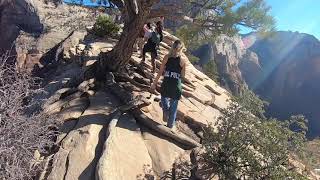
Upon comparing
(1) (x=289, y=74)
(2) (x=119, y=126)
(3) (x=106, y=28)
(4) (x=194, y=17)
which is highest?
(4) (x=194, y=17)

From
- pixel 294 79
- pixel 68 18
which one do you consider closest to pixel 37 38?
pixel 68 18

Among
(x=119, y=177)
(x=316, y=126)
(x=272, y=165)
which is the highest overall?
(x=272, y=165)

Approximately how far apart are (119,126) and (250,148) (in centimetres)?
232

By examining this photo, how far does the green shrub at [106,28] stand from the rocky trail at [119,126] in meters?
4.17

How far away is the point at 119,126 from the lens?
27.7ft

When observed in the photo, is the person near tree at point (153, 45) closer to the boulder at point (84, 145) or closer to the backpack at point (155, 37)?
the backpack at point (155, 37)

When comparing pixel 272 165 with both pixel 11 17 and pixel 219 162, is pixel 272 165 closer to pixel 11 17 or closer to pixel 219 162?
pixel 219 162

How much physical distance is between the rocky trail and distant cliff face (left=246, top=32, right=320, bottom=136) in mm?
42257

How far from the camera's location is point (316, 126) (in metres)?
49.1

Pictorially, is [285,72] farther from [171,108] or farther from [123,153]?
[123,153]

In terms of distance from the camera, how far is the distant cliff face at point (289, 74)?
54.8 metres

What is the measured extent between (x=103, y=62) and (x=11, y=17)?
1389cm

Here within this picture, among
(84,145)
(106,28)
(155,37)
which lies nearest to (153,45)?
(155,37)

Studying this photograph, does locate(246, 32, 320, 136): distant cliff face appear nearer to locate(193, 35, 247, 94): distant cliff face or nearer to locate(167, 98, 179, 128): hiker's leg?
locate(193, 35, 247, 94): distant cliff face
